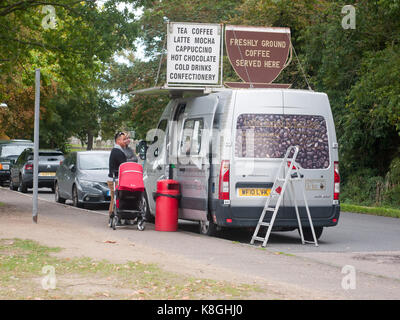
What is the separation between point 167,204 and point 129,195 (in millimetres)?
773

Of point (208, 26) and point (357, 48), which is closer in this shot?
point (208, 26)

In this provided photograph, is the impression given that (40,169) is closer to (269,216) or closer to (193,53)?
(193,53)

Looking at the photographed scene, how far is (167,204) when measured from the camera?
15.6 m

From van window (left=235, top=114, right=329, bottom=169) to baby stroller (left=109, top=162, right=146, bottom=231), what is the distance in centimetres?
255

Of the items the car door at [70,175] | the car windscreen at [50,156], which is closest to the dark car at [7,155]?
the car windscreen at [50,156]

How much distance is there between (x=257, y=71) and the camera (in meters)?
27.1

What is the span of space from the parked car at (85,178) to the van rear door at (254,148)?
8.70 metres

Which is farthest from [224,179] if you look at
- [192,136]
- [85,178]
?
[85,178]

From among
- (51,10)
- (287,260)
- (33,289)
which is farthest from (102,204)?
(33,289)

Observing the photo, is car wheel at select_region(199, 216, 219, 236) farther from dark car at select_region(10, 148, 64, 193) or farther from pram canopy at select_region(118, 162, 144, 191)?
dark car at select_region(10, 148, 64, 193)

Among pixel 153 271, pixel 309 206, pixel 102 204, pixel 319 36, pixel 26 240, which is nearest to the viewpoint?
pixel 153 271

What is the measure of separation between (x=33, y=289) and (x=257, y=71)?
1969 centimetres

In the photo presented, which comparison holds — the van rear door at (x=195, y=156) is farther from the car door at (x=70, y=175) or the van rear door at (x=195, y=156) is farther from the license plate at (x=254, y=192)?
the car door at (x=70, y=175)

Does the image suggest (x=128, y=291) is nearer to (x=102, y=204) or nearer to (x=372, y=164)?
(x=102, y=204)
